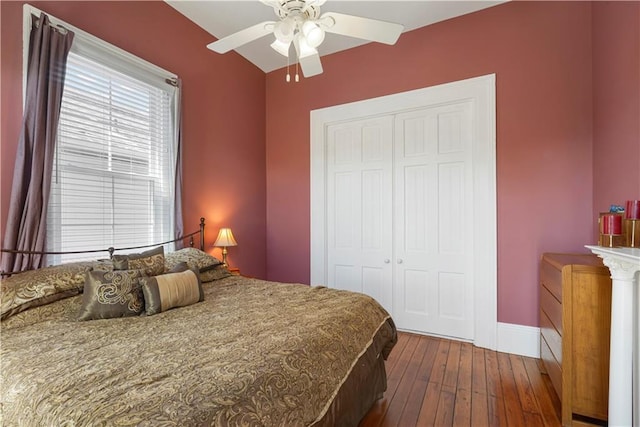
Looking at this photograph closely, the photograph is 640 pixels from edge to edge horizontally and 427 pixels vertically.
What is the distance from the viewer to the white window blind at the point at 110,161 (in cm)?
207

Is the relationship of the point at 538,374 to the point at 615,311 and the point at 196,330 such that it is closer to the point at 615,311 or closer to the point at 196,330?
the point at 615,311

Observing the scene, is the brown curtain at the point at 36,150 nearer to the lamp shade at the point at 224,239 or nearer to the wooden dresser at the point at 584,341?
the lamp shade at the point at 224,239

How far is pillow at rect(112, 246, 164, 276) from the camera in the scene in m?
1.93

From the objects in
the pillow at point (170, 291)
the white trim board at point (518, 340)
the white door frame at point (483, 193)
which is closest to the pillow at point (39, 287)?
the pillow at point (170, 291)

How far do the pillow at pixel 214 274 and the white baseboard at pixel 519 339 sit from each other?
2.55 m

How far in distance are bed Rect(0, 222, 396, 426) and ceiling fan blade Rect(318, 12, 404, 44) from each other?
158cm

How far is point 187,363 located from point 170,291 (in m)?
0.83

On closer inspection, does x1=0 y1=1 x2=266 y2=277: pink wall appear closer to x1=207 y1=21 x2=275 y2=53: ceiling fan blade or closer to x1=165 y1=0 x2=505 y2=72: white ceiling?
x1=165 y1=0 x2=505 y2=72: white ceiling

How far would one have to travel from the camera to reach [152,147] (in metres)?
2.66

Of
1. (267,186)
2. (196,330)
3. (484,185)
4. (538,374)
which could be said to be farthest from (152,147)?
(538,374)

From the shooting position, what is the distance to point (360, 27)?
1.70 metres

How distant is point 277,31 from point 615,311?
229cm

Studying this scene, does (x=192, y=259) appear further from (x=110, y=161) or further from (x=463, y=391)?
(x=463, y=391)

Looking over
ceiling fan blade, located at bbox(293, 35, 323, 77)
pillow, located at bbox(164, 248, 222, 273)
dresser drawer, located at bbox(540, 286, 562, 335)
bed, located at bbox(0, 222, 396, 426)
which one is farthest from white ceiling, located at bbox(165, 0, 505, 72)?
dresser drawer, located at bbox(540, 286, 562, 335)
